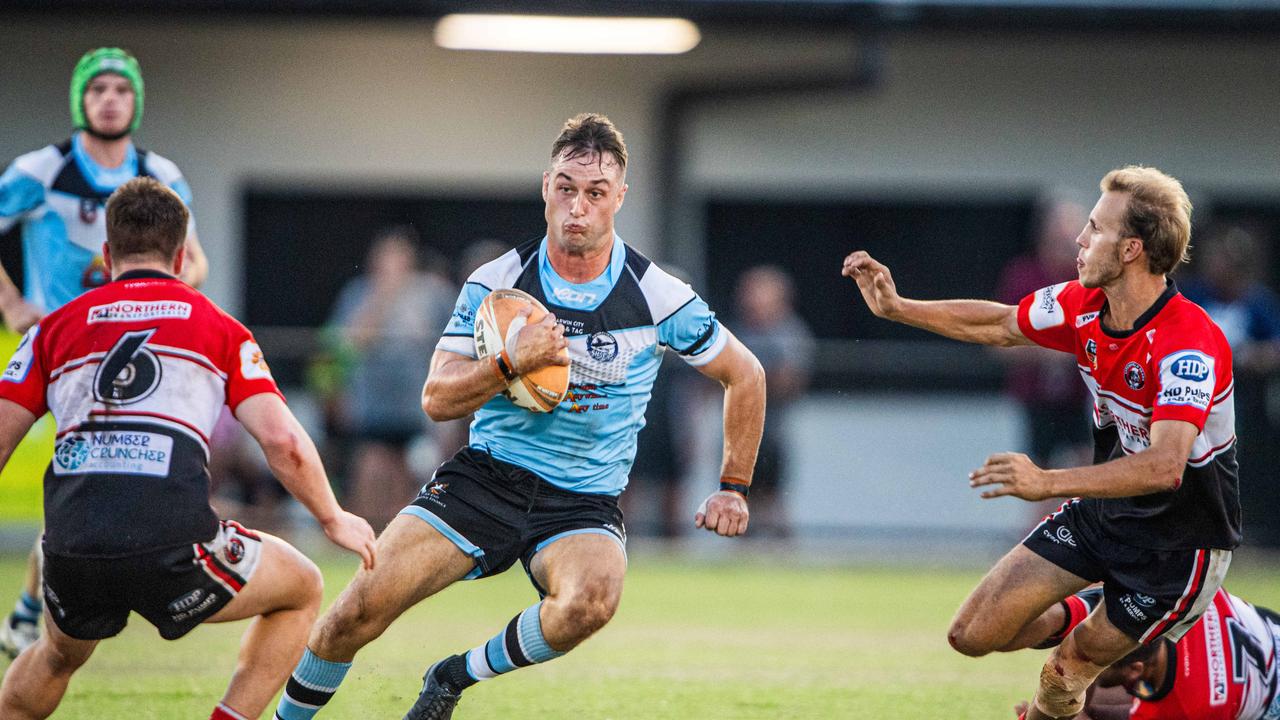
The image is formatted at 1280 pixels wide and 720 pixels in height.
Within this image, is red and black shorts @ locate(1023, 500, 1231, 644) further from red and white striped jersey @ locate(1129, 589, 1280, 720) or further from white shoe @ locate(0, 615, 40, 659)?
white shoe @ locate(0, 615, 40, 659)

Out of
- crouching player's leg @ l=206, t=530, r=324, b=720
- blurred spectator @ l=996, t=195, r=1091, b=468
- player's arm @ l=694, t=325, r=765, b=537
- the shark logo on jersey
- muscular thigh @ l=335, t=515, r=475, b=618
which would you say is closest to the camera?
crouching player's leg @ l=206, t=530, r=324, b=720

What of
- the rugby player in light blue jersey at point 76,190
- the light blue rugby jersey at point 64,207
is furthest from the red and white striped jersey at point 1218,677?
the light blue rugby jersey at point 64,207

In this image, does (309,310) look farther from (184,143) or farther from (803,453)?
(803,453)

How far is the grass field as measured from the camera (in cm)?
625

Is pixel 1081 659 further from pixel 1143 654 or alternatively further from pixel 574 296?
pixel 574 296

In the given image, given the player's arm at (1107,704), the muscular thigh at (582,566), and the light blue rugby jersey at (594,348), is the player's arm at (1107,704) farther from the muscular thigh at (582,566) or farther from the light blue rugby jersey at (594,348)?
the light blue rugby jersey at (594,348)

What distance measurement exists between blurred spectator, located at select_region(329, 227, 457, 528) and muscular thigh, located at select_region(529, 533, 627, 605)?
6.90 meters

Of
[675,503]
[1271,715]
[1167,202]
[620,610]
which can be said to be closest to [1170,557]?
[1271,715]

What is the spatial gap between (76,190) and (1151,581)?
4.82 m

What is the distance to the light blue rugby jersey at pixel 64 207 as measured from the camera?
22.9 ft

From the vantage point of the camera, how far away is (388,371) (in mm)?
12398

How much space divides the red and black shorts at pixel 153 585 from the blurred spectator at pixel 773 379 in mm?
8064

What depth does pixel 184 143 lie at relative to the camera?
14453 millimetres

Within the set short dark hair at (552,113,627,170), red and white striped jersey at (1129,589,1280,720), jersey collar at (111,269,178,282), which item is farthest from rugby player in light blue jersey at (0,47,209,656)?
red and white striped jersey at (1129,589,1280,720)
